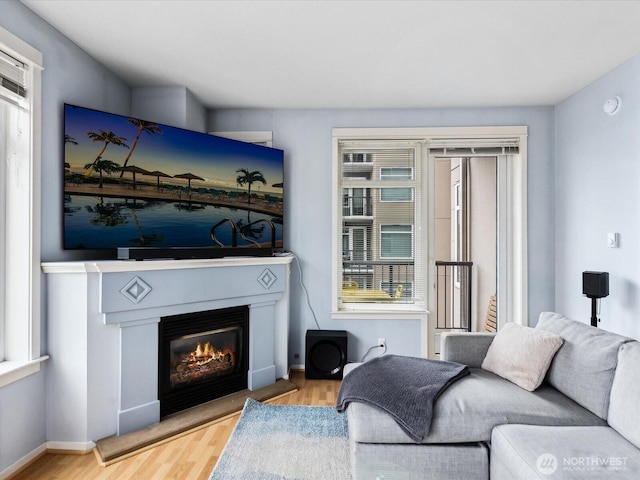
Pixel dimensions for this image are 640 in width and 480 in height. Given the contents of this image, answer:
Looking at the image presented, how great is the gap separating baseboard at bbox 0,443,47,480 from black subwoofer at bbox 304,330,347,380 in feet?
6.44

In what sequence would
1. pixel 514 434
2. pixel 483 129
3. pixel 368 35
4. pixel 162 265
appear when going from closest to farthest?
1. pixel 514 434
2. pixel 368 35
3. pixel 162 265
4. pixel 483 129

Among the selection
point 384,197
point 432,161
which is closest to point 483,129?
point 432,161

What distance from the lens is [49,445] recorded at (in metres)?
2.25

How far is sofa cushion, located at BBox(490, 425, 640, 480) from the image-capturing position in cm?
136

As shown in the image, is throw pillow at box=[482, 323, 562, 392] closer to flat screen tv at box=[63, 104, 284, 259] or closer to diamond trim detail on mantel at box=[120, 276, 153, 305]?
flat screen tv at box=[63, 104, 284, 259]

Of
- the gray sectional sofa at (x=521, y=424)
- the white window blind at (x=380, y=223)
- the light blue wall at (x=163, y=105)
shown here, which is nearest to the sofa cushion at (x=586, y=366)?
the gray sectional sofa at (x=521, y=424)

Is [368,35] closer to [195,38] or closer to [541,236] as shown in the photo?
[195,38]

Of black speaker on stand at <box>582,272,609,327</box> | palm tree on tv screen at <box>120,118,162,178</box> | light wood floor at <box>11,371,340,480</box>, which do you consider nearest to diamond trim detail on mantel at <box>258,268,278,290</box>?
light wood floor at <box>11,371,340,480</box>

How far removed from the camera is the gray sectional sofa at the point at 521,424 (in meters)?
1.54

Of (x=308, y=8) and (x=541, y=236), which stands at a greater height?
(x=308, y=8)

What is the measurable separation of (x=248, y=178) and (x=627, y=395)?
2850 millimetres

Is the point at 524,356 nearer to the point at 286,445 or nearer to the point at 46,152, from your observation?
the point at 286,445

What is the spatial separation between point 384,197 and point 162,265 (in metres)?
2.16

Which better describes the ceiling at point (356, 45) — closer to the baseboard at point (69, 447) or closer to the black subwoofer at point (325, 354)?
the black subwoofer at point (325, 354)
